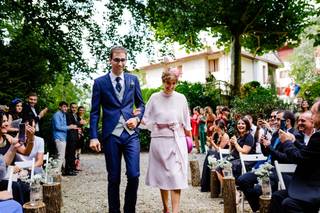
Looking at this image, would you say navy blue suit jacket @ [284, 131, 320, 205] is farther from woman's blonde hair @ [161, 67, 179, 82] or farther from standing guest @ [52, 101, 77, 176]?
standing guest @ [52, 101, 77, 176]

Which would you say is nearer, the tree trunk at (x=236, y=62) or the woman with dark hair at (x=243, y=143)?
the woman with dark hair at (x=243, y=143)

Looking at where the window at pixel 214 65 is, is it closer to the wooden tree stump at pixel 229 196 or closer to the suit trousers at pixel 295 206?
the wooden tree stump at pixel 229 196

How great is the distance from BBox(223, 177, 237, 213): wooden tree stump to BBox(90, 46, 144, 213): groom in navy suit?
1760mm

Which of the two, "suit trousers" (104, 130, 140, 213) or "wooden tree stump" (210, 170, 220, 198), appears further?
"wooden tree stump" (210, 170, 220, 198)

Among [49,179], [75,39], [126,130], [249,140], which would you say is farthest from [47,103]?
[126,130]

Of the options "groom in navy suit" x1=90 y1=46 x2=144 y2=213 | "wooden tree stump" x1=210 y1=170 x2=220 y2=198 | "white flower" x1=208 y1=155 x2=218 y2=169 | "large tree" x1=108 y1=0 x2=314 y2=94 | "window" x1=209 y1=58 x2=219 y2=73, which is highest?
"window" x1=209 y1=58 x2=219 y2=73

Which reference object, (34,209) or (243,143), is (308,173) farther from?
(34,209)

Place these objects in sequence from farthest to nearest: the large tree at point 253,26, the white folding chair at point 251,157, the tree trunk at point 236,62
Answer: the tree trunk at point 236,62
the large tree at point 253,26
the white folding chair at point 251,157

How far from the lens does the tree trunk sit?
20.9 meters

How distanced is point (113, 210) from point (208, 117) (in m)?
10.3

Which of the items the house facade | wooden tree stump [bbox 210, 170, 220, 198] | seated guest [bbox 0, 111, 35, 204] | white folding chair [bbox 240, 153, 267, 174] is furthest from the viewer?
the house facade

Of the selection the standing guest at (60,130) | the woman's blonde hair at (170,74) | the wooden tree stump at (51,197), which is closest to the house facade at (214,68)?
the standing guest at (60,130)

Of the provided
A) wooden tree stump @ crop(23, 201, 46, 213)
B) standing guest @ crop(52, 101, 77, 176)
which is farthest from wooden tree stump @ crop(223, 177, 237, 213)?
standing guest @ crop(52, 101, 77, 176)

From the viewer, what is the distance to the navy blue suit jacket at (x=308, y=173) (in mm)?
4164
